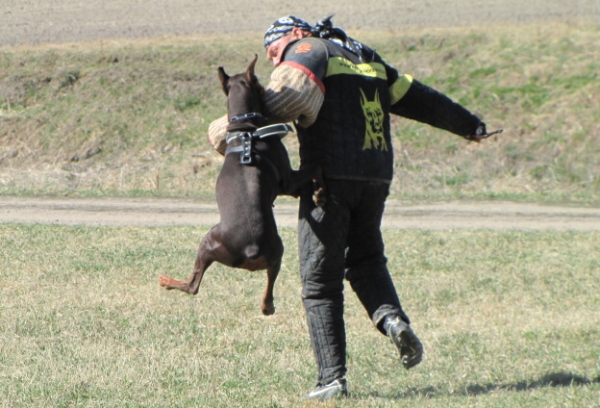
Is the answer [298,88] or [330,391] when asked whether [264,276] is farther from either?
[298,88]

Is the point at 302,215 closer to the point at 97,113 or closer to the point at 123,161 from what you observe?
the point at 123,161

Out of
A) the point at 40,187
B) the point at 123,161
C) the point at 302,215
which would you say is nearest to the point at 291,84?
the point at 302,215

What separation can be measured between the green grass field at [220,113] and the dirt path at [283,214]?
0.97 meters

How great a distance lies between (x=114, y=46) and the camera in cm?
2283

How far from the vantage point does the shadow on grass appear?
4.62 metres

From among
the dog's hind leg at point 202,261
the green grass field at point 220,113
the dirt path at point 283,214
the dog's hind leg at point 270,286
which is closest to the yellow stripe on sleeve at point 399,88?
the dog's hind leg at point 270,286

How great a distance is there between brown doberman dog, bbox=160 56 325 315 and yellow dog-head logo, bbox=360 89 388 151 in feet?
1.48

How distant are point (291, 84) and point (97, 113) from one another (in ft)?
52.2

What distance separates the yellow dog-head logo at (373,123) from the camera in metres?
4.46

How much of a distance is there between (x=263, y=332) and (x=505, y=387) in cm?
176

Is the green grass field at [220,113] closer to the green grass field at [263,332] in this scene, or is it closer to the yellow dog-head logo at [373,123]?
the green grass field at [263,332]

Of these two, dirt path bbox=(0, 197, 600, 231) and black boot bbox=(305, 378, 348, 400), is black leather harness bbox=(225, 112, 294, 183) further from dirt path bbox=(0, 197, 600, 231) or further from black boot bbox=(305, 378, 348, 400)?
dirt path bbox=(0, 197, 600, 231)

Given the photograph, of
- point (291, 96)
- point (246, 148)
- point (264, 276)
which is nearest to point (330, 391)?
point (246, 148)

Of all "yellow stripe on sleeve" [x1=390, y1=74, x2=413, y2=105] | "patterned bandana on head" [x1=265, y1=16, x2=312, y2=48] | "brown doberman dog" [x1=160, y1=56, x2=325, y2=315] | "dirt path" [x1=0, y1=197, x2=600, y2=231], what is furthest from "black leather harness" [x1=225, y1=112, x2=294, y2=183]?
"dirt path" [x1=0, y1=197, x2=600, y2=231]
